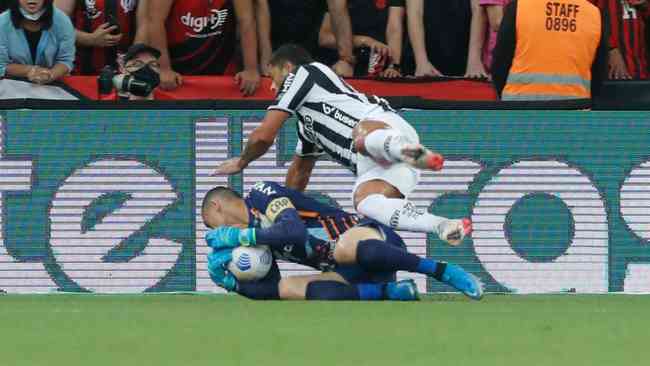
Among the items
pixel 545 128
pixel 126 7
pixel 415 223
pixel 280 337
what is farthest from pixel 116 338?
pixel 126 7

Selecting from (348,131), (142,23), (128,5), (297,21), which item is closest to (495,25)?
(297,21)

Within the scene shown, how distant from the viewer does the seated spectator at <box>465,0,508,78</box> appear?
41.0 ft

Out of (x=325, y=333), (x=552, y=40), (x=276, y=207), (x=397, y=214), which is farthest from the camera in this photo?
(x=552, y=40)

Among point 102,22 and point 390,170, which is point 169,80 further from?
point 390,170

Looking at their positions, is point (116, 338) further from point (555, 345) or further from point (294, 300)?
point (294, 300)

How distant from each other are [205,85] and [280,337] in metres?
5.20

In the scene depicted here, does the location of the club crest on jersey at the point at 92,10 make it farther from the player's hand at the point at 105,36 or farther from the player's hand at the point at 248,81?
the player's hand at the point at 248,81

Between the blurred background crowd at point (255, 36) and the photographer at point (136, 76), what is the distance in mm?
11

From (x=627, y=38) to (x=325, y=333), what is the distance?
20.7 ft

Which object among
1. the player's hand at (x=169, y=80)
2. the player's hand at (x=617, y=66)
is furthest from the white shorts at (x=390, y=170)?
the player's hand at (x=617, y=66)

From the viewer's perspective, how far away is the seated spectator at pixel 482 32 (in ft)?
41.0

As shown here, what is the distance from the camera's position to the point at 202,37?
41.1 ft

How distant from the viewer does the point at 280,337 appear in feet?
23.0

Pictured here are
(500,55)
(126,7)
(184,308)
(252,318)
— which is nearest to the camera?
(252,318)
